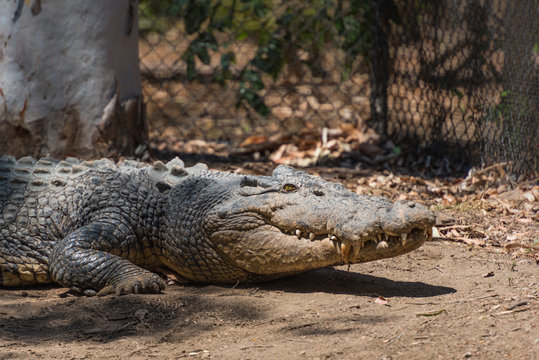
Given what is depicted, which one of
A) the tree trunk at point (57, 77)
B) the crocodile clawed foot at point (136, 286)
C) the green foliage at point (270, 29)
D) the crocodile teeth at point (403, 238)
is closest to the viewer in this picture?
the crocodile teeth at point (403, 238)

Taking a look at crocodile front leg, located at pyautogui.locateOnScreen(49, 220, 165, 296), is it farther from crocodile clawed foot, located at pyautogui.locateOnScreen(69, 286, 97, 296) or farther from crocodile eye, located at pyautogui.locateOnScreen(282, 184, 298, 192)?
crocodile eye, located at pyautogui.locateOnScreen(282, 184, 298, 192)

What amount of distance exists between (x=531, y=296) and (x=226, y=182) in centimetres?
156

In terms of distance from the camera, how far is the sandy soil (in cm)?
238

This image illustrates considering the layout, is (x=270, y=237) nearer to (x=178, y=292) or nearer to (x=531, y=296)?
(x=178, y=292)

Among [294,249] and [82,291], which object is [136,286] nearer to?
[82,291]

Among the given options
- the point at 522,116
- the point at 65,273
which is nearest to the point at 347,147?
the point at 522,116

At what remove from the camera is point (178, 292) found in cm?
328

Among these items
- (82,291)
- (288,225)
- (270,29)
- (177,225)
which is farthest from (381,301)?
(270,29)

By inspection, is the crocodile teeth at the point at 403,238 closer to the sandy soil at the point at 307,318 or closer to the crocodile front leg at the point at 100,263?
the sandy soil at the point at 307,318

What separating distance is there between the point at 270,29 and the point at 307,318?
16.2 feet

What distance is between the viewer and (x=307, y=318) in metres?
2.75

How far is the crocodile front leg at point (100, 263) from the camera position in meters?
3.20

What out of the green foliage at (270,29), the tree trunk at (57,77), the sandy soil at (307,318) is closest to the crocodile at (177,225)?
the sandy soil at (307,318)

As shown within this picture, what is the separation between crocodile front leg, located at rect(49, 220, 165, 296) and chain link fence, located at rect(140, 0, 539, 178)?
3.25 m
